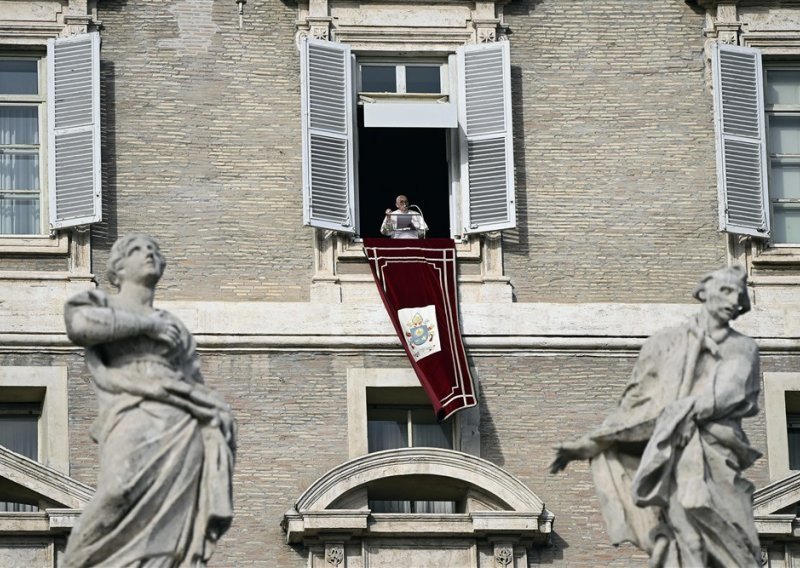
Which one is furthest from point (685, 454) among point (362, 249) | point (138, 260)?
point (362, 249)

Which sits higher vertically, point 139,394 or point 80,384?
point 80,384

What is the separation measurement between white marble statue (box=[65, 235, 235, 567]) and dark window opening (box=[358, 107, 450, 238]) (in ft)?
54.6

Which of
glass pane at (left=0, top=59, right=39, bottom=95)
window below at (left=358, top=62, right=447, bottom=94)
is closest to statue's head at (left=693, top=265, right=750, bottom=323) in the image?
window below at (left=358, top=62, right=447, bottom=94)

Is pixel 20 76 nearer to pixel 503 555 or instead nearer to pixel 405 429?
pixel 405 429

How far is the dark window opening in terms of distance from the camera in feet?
142

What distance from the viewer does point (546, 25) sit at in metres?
43.8

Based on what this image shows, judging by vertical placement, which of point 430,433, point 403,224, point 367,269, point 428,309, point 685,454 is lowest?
point 685,454

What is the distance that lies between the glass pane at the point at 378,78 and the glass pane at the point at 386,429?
361 centimetres

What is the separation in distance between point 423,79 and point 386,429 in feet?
13.0

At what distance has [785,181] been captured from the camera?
43531mm

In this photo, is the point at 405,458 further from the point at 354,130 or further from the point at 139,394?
the point at 139,394

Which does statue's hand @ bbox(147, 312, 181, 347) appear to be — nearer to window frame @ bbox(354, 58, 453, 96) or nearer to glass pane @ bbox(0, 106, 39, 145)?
glass pane @ bbox(0, 106, 39, 145)

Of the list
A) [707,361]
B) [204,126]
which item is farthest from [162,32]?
[707,361]

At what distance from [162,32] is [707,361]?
1676 cm
